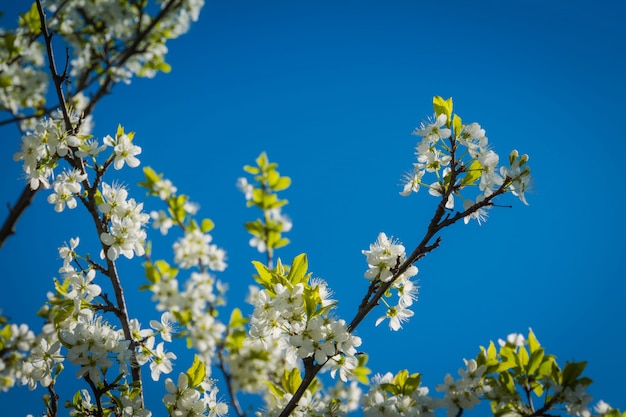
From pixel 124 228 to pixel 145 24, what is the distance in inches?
184

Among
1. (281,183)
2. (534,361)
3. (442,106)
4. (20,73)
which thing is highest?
(20,73)

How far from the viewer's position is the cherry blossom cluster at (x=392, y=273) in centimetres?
218

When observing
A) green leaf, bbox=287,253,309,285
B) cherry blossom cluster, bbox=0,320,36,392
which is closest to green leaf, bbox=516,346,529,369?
green leaf, bbox=287,253,309,285

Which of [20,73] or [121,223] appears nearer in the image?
[121,223]

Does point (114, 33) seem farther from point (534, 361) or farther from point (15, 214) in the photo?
point (534, 361)

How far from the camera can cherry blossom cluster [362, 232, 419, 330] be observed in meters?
2.18

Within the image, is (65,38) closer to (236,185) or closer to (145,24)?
(145,24)

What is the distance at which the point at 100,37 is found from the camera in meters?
5.79

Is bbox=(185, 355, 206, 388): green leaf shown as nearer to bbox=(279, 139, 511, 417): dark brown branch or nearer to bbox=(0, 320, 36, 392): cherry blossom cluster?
bbox=(279, 139, 511, 417): dark brown branch

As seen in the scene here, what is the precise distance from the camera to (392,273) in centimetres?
217

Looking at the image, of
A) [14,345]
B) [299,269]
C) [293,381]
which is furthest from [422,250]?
[14,345]

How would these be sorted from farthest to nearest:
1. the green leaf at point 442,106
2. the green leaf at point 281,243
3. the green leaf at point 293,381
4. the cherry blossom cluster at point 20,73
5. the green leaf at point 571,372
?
1. the cherry blossom cluster at point 20,73
2. the green leaf at point 281,243
3. the green leaf at point 293,381
4. the green leaf at point 442,106
5. the green leaf at point 571,372

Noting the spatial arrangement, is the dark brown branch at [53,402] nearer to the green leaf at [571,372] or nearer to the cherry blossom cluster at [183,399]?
the cherry blossom cluster at [183,399]

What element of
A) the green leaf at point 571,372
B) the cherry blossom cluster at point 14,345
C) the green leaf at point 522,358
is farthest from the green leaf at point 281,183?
the cherry blossom cluster at point 14,345
